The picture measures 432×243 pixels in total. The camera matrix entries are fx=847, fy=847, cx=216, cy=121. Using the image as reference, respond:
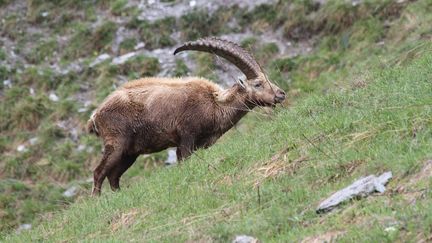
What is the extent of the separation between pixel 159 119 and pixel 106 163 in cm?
92

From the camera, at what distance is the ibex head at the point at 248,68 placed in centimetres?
1148

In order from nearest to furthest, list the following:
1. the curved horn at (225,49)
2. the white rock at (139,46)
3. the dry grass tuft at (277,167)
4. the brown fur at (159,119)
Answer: the dry grass tuft at (277,167), the brown fur at (159,119), the curved horn at (225,49), the white rock at (139,46)

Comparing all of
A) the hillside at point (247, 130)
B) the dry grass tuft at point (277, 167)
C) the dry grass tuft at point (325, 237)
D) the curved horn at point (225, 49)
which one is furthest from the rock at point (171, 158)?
the dry grass tuft at point (325, 237)

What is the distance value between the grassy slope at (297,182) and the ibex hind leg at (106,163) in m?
1.28

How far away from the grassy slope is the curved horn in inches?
62.9

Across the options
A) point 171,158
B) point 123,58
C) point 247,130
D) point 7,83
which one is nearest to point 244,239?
point 247,130

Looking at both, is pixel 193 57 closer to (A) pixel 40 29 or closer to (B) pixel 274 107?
(A) pixel 40 29

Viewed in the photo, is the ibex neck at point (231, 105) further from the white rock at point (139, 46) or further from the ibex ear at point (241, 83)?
the white rock at point (139, 46)

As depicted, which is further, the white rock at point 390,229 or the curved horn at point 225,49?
the curved horn at point 225,49

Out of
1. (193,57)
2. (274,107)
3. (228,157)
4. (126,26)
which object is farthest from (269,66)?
(228,157)

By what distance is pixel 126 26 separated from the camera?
1820 centimetres

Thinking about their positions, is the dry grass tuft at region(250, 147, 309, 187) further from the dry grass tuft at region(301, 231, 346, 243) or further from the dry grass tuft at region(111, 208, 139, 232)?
the dry grass tuft at region(301, 231, 346, 243)

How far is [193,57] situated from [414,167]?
10777mm

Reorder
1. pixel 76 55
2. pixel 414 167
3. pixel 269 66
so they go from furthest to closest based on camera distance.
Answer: pixel 76 55 → pixel 269 66 → pixel 414 167
